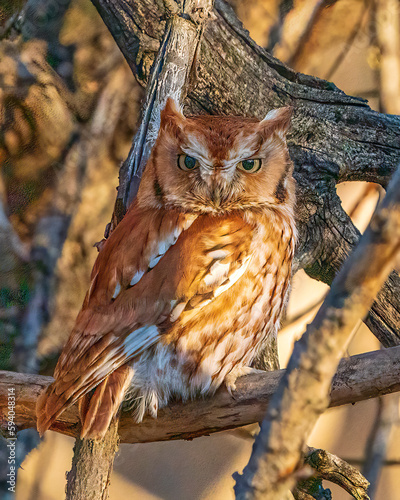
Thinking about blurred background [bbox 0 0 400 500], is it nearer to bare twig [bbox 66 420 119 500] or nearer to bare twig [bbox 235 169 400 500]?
bare twig [bbox 66 420 119 500]

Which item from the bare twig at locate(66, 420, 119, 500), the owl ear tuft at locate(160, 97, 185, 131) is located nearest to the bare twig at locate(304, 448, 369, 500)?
the bare twig at locate(66, 420, 119, 500)

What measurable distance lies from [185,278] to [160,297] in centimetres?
7

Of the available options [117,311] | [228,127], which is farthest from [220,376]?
[228,127]

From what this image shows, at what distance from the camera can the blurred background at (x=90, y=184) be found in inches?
71.2

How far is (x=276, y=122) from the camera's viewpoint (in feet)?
3.62

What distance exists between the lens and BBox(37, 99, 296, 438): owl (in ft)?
3.31

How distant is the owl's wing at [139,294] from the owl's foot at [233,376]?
0.22 m

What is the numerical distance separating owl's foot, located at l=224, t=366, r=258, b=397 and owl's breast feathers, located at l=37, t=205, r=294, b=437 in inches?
3.5

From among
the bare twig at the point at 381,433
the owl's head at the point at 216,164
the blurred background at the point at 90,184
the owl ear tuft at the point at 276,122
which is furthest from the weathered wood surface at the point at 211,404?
the bare twig at the point at 381,433

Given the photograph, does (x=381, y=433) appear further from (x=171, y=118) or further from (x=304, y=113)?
(x=171, y=118)

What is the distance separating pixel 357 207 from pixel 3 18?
1.69 meters

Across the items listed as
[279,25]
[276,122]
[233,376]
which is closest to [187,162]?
[276,122]

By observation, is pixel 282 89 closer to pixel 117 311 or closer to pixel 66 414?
pixel 117 311

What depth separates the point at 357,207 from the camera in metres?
2.05
